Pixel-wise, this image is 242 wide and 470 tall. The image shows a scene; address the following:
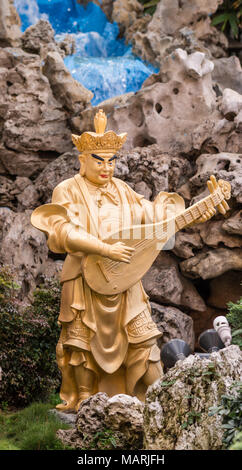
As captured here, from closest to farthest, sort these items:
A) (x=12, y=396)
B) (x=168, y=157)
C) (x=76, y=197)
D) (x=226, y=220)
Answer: (x=76, y=197) < (x=12, y=396) < (x=226, y=220) < (x=168, y=157)

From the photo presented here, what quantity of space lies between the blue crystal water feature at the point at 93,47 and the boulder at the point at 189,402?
8.71 metres

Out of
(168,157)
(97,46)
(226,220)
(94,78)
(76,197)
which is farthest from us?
(97,46)

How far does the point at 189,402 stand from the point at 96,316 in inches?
69.2

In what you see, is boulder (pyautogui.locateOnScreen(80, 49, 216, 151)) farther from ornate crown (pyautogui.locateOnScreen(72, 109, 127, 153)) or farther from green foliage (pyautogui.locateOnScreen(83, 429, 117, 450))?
green foliage (pyautogui.locateOnScreen(83, 429, 117, 450))

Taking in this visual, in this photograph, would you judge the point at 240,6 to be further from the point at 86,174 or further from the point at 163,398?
the point at 163,398

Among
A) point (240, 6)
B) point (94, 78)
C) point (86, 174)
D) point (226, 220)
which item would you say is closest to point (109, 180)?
point (86, 174)

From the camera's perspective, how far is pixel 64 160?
353 inches

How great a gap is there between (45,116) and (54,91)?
68 centimetres

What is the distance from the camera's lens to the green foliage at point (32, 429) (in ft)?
15.4

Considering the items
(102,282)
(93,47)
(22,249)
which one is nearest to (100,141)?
(102,282)

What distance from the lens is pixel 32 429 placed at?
16.6ft

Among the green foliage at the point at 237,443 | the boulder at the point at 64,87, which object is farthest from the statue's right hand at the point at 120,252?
the boulder at the point at 64,87

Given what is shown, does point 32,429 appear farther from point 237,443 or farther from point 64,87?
point 64,87

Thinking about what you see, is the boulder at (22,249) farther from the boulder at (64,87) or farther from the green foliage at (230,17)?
the green foliage at (230,17)
